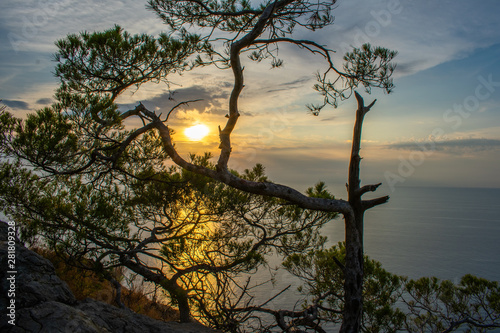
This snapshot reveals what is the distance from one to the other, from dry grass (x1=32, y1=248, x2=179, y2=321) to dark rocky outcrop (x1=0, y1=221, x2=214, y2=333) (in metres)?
1.69

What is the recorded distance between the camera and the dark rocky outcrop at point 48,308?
5.96 feet

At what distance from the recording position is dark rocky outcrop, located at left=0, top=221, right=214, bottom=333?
1.82 m

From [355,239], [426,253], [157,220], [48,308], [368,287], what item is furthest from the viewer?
[426,253]

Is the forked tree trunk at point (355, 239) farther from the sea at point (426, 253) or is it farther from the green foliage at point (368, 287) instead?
the sea at point (426, 253)

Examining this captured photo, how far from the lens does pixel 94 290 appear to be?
483 centimetres

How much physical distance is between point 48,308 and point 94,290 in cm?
331

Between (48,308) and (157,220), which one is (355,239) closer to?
(48,308)

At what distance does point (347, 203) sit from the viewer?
3.35m

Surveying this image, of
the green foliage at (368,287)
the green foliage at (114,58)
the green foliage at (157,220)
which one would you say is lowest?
the green foliage at (368,287)

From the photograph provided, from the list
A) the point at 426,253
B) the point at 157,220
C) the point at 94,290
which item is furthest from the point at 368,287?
the point at 426,253

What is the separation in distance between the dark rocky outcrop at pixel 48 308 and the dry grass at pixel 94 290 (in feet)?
5.54

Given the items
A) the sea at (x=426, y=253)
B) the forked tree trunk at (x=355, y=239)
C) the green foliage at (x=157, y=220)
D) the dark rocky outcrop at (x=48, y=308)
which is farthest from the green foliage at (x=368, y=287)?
the sea at (x=426, y=253)

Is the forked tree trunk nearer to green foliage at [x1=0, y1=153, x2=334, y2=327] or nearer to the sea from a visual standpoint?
green foliage at [x1=0, y1=153, x2=334, y2=327]

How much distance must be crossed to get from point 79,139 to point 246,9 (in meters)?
2.60
